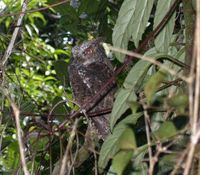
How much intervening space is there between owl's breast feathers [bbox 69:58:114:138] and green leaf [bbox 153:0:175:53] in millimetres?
253

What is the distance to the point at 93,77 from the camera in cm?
158

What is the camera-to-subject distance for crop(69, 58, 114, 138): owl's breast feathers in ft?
4.91

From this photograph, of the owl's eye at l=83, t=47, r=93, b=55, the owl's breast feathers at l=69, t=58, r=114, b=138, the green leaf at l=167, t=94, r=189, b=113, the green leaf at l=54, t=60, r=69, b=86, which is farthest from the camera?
the green leaf at l=54, t=60, r=69, b=86

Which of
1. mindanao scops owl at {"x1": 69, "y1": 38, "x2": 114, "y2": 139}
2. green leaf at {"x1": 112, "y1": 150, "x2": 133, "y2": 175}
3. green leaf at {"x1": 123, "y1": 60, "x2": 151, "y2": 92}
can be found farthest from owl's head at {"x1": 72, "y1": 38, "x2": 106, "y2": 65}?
green leaf at {"x1": 112, "y1": 150, "x2": 133, "y2": 175}

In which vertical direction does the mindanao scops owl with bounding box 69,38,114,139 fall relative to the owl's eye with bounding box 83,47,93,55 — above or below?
below

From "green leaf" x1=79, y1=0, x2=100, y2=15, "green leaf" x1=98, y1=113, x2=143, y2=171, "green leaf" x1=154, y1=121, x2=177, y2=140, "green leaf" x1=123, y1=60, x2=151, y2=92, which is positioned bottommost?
"green leaf" x1=98, y1=113, x2=143, y2=171

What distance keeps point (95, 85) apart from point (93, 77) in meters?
0.02

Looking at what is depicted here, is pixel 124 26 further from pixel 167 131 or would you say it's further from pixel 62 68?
pixel 62 68

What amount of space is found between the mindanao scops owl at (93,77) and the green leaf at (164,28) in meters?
0.26

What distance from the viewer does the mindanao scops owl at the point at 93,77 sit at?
1.50m

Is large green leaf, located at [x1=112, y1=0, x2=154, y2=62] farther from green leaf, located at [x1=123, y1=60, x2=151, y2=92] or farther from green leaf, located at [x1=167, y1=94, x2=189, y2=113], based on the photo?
green leaf, located at [x1=167, y1=94, x2=189, y2=113]

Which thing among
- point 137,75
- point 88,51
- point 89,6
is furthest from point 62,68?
point 137,75

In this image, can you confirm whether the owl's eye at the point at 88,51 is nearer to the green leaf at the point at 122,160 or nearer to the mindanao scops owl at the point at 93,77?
the mindanao scops owl at the point at 93,77

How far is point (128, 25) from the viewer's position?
1.33 metres
